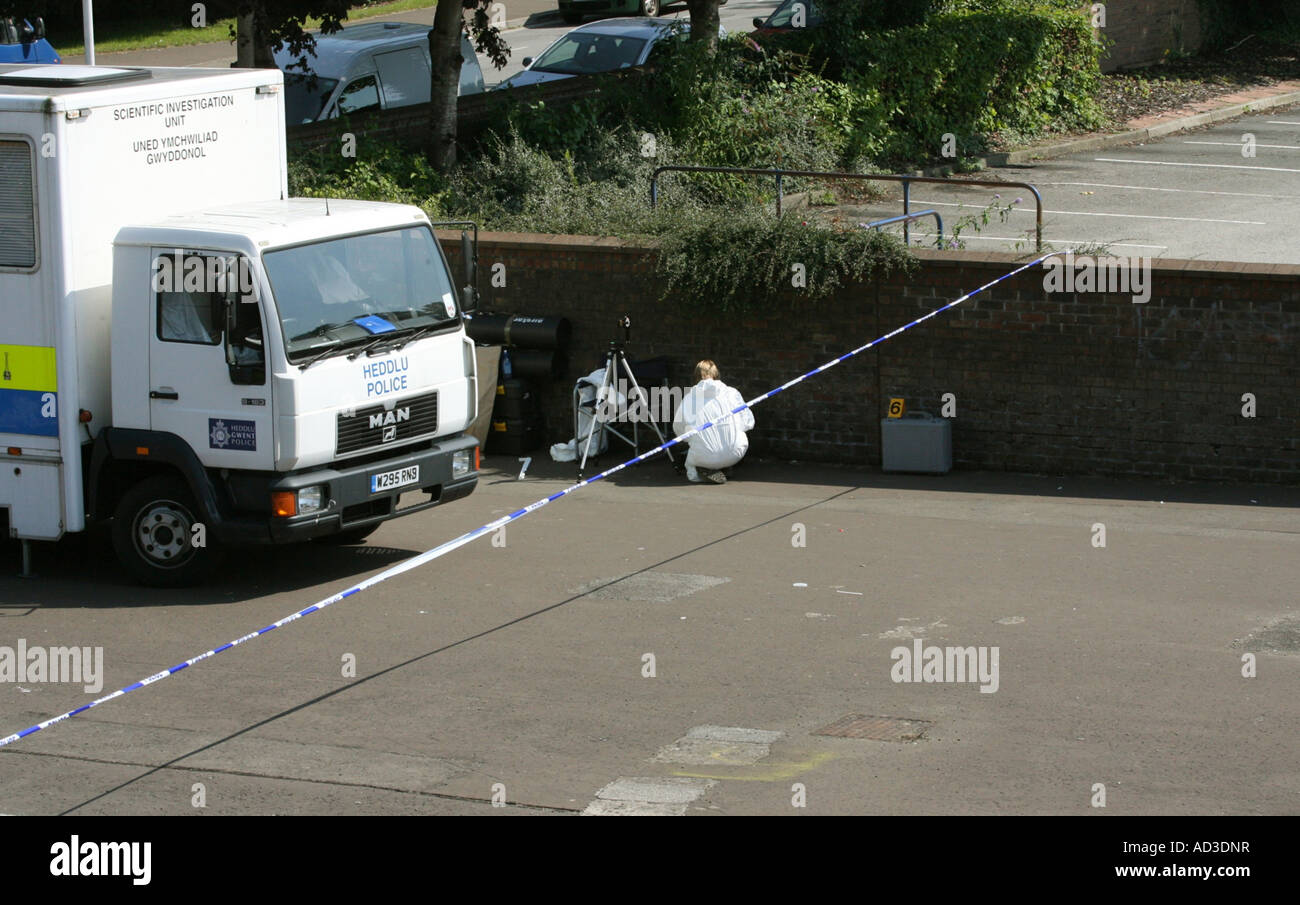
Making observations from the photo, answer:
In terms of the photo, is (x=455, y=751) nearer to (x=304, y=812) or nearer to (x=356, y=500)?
(x=304, y=812)

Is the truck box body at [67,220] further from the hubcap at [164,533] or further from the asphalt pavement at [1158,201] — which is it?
the asphalt pavement at [1158,201]

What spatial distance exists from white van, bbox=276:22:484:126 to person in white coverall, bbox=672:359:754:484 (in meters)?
7.73

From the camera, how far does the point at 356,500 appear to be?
34.8 feet

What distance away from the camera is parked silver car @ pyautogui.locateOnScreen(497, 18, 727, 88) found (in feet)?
75.7

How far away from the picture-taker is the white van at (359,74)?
2002 centimetres

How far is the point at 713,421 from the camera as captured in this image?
Result: 13.7m

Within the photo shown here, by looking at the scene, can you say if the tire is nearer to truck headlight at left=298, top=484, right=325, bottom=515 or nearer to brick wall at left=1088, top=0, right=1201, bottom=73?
truck headlight at left=298, top=484, right=325, bottom=515

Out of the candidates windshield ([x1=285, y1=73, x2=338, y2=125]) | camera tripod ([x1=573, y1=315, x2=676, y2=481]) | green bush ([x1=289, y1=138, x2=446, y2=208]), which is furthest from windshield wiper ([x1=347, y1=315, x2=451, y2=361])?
windshield ([x1=285, y1=73, x2=338, y2=125])

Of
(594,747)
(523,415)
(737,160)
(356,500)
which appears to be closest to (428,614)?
(356,500)

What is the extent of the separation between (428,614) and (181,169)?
3.57 m

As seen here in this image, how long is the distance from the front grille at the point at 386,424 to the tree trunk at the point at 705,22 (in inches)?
456

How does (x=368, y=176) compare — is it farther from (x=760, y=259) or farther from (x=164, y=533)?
(x=164, y=533)

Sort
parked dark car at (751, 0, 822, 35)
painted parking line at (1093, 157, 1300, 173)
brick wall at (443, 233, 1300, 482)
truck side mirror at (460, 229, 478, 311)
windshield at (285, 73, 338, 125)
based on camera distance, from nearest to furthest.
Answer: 1. truck side mirror at (460, 229, 478, 311)
2. brick wall at (443, 233, 1300, 482)
3. windshield at (285, 73, 338, 125)
4. painted parking line at (1093, 157, 1300, 173)
5. parked dark car at (751, 0, 822, 35)

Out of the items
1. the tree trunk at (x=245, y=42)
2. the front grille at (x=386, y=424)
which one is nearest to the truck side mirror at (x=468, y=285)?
the front grille at (x=386, y=424)
